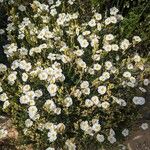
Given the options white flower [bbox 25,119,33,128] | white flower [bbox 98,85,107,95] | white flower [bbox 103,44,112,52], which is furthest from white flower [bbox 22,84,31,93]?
white flower [bbox 103,44,112,52]

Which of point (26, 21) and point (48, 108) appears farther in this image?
point (26, 21)

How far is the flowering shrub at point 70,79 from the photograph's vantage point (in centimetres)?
406

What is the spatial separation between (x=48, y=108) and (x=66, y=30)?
1.12 metres

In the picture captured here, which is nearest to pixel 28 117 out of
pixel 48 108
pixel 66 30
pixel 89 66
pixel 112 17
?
pixel 48 108

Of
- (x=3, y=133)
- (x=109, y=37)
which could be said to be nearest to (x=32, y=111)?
(x=3, y=133)

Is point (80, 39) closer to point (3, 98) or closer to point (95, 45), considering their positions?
point (95, 45)

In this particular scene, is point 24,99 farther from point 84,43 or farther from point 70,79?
point 84,43

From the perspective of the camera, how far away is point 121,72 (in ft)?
14.5

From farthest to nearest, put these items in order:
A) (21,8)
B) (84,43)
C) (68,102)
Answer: (21,8), (84,43), (68,102)

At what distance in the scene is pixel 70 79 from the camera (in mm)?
4371

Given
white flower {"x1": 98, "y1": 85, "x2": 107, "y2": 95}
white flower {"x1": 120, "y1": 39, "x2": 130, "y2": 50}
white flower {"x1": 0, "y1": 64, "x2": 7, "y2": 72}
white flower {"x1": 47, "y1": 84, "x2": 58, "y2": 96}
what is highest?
white flower {"x1": 120, "y1": 39, "x2": 130, "y2": 50}

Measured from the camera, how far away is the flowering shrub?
4.06m

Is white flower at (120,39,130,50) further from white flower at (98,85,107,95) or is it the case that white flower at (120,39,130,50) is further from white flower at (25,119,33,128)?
white flower at (25,119,33,128)

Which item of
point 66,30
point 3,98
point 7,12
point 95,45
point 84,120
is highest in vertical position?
point 7,12
